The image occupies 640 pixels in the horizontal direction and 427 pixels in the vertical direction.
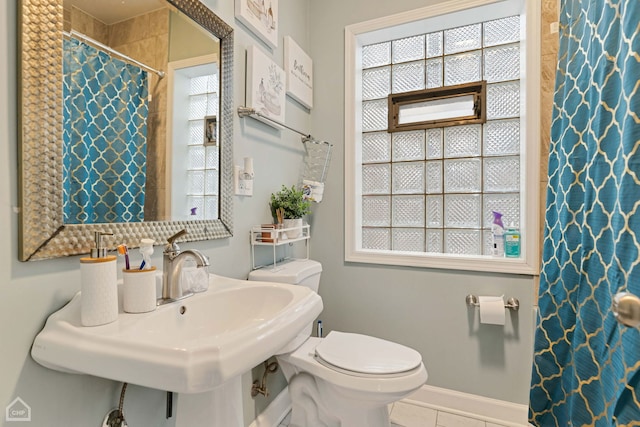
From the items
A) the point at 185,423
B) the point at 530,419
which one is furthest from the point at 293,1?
the point at 530,419

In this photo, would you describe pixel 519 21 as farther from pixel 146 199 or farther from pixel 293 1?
pixel 146 199

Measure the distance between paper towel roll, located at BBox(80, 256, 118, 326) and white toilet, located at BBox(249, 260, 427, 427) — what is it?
0.62 m

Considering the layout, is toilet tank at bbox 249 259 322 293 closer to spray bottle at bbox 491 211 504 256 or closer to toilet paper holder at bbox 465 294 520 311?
toilet paper holder at bbox 465 294 520 311

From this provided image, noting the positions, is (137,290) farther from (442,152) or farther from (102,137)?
(442,152)

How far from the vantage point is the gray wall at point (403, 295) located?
1662mm

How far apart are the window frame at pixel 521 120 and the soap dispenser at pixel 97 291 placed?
4.71 feet

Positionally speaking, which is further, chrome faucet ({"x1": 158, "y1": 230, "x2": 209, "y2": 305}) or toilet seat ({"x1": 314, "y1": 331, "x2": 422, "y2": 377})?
toilet seat ({"x1": 314, "y1": 331, "x2": 422, "y2": 377})

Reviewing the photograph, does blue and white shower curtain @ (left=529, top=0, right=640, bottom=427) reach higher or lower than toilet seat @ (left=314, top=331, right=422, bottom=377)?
higher

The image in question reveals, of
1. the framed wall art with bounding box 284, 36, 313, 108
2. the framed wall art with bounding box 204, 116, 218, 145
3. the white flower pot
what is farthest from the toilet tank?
the framed wall art with bounding box 284, 36, 313, 108

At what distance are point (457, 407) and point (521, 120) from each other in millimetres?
1642

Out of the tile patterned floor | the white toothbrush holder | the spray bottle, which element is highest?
the spray bottle

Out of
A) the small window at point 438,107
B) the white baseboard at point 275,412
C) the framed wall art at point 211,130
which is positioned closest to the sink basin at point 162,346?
the framed wall art at point 211,130

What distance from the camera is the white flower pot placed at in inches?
64.6

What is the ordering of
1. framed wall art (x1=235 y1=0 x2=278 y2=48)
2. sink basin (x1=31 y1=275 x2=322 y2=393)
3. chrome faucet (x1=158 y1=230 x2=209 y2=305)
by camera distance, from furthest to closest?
framed wall art (x1=235 y1=0 x2=278 y2=48)
chrome faucet (x1=158 y1=230 x2=209 y2=305)
sink basin (x1=31 y1=275 x2=322 y2=393)
